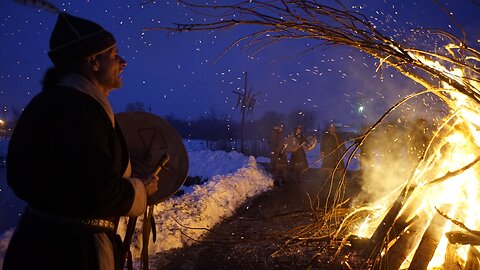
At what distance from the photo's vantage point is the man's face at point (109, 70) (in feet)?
6.90

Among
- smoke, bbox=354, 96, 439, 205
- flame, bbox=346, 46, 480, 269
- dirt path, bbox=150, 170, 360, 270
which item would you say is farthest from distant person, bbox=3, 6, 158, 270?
Answer: smoke, bbox=354, 96, 439, 205

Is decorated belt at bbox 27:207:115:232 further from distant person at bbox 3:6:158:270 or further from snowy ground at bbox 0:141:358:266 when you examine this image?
snowy ground at bbox 0:141:358:266

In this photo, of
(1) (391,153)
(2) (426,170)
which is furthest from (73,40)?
(1) (391,153)

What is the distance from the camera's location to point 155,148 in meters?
2.60

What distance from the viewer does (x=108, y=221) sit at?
1997 millimetres

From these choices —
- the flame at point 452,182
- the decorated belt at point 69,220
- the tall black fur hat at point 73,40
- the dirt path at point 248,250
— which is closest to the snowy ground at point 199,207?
the dirt path at point 248,250

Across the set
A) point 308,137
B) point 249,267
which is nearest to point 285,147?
point 308,137

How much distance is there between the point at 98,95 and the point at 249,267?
10.5 ft

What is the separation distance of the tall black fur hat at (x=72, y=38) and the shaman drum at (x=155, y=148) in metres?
0.68

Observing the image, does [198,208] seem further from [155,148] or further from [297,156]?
[297,156]

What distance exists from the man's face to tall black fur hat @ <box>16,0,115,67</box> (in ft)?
0.17

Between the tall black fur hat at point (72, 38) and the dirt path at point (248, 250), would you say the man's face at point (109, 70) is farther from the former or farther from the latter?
the dirt path at point (248, 250)

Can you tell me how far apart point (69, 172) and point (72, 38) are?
2.68 ft

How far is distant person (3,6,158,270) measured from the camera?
1.69 m
